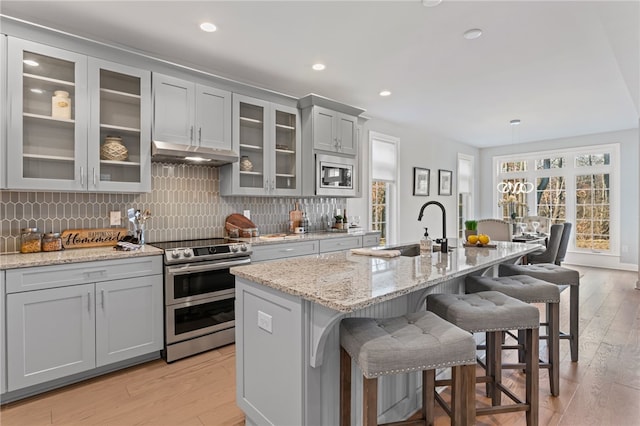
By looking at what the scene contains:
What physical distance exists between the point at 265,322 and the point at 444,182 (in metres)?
6.12

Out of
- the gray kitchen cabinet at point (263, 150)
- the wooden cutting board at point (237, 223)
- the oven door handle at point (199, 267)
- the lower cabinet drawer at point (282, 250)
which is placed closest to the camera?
the oven door handle at point (199, 267)

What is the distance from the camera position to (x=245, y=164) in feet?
11.9

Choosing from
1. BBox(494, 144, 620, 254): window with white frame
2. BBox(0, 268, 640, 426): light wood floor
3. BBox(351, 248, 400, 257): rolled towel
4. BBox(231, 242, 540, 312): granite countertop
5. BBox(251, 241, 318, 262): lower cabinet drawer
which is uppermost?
BBox(494, 144, 620, 254): window with white frame

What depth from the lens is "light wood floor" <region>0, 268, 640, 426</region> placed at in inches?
79.1

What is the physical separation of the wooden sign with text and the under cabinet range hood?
0.74 metres

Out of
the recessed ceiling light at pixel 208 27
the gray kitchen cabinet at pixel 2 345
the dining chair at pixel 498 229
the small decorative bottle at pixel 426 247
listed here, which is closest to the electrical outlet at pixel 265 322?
the small decorative bottle at pixel 426 247

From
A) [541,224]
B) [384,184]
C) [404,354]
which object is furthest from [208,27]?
[541,224]

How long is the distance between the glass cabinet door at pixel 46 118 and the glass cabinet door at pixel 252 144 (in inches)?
54.9

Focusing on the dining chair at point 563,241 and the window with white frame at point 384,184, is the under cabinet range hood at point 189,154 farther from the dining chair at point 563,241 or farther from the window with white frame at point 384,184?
the dining chair at point 563,241

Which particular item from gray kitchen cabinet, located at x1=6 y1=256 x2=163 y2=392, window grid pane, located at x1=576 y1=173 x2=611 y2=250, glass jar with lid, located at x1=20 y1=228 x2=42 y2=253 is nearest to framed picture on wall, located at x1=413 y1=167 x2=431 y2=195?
window grid pane, located at x1=576 y1=173 x2=611 y2=250

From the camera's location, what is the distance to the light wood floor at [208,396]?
2.01 meters

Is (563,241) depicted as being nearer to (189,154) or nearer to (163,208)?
(189,154)

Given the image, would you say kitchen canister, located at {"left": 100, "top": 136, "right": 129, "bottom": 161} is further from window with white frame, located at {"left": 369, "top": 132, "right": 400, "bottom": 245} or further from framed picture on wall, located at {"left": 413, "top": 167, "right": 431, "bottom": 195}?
framed picture on wall, located at {"left": 413, "top": 167, "right": 431, "bottom": 195}

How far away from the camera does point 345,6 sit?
94.7 inches
